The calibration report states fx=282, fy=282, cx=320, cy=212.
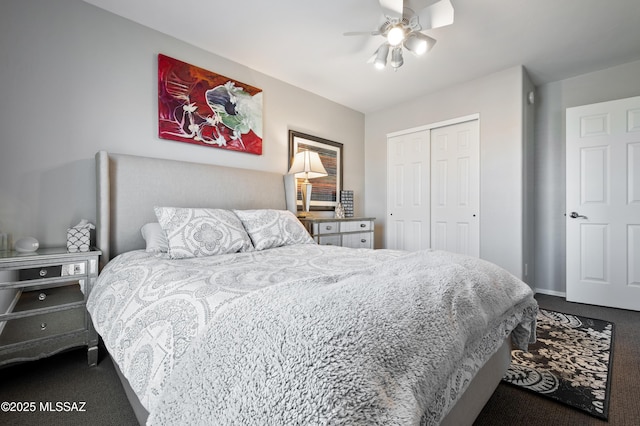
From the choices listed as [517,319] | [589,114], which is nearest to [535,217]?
[589,114]

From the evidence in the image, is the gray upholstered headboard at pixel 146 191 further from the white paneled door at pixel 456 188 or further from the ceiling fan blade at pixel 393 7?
the white paneled door at pixel 456 188

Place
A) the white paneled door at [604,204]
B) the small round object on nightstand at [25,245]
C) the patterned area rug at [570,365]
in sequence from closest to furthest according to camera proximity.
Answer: the patterned area rug at [570,365] → the small round object on nightstand at [25,245] → the white paneled door at [604,204]

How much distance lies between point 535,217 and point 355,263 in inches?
126

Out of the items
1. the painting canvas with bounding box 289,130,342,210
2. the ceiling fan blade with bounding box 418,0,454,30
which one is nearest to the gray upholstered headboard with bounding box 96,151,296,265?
the painting canvas with bounding box 289,130,342,210

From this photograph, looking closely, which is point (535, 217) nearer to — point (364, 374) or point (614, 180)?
point (614, 180)

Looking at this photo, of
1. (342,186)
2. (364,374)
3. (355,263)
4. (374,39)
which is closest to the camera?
(364,374)

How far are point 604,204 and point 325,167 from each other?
3.07 m

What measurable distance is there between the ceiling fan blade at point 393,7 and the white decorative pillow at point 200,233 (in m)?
1.83

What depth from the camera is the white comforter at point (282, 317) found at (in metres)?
0.59

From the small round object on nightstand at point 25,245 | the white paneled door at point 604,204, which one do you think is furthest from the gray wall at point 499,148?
the small round object on nightstand at point 25,245

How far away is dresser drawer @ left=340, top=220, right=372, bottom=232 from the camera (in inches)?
134

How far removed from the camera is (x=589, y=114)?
2982mm

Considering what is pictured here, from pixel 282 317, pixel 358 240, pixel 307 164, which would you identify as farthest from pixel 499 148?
pixel 282 317

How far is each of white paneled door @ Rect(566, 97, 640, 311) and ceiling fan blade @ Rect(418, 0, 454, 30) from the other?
7.21 ft
